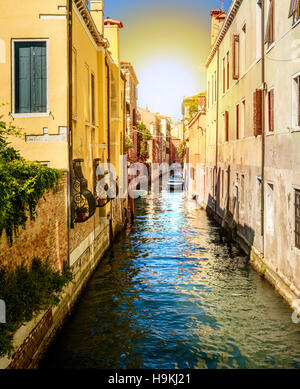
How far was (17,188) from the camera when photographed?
18.9 ft

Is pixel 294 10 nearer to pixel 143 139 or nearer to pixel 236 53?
pixel 236 53

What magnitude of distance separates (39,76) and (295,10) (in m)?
5.24

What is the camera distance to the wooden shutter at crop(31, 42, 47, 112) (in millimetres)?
9570

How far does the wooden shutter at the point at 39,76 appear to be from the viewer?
9.57 m

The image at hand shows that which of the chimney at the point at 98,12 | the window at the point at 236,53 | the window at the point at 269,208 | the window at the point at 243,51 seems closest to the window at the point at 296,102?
the window at the point at 269,208

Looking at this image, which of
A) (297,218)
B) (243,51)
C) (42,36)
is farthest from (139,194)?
(297,218)

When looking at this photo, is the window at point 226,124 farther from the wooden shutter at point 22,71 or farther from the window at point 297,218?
the wooden shutter at point 22,71

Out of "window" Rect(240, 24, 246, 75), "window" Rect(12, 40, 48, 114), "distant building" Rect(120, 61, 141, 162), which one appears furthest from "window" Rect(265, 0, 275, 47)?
"distant building" Rect(120, 61, 141, 162)

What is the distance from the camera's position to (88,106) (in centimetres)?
1300

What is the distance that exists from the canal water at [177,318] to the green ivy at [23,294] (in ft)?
3.26

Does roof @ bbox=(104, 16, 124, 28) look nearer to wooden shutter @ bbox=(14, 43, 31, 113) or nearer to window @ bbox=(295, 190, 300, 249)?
wooden shutter @ bbox=(14, 43, 31, 113)
